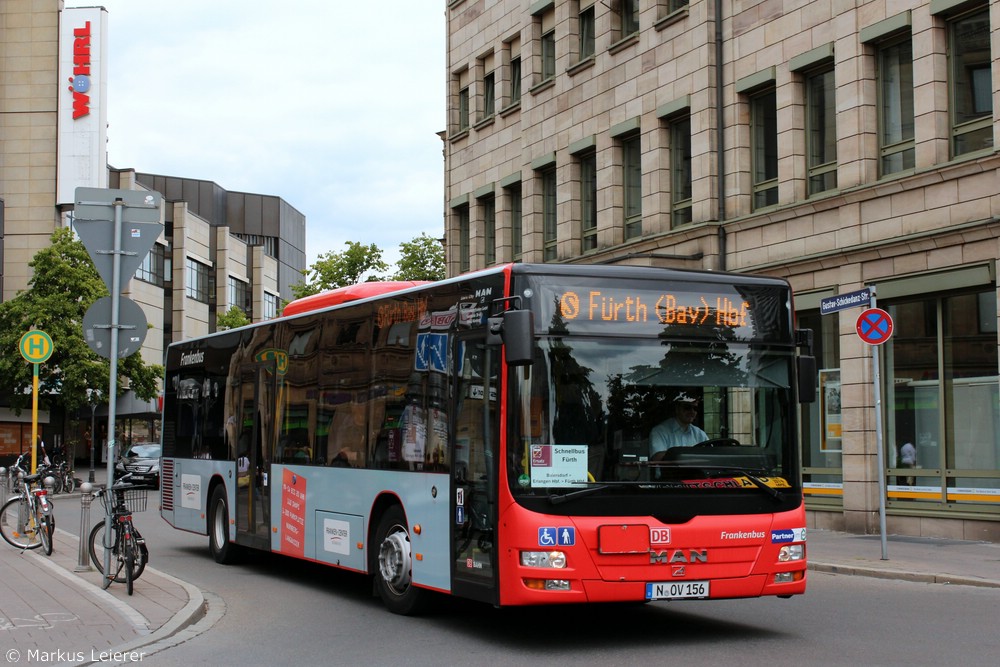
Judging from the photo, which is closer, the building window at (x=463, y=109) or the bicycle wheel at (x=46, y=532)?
the bicycle wheel at (x=46, y=532)

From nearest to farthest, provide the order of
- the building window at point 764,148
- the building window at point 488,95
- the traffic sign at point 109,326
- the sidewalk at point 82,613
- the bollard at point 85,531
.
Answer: the sidewalk at point 82,613 → the traffic sign at point 109,326 → the bollard at point 85,531 → the building window at point 764,148 → the building window at point 488,95

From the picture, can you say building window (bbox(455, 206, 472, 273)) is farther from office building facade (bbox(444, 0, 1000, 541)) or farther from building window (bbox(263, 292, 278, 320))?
building window (bbox(263, 292, 278, 320))

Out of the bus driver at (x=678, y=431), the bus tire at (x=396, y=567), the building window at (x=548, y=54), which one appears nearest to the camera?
the bus driver at (x=678, y=431)

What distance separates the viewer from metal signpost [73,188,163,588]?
13.0 meters

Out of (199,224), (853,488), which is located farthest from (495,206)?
(199,224)

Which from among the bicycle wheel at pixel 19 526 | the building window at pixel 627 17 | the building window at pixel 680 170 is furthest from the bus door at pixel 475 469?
the building window at pixel 627 17

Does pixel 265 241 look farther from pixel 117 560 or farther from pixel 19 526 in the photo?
pixel 117 560

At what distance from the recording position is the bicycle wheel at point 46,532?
17344 millimetres

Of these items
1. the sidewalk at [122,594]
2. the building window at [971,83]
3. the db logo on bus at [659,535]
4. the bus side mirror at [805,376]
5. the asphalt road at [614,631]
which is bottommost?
the asphalt road at [614,631]

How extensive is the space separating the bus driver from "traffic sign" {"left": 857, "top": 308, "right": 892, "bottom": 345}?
7.10 metres

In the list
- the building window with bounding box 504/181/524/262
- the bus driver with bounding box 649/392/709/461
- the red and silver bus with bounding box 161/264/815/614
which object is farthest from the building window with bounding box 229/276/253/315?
the bus driver with bounding box 649/392/709/461

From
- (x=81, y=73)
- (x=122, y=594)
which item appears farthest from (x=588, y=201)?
(x=81, y=73)

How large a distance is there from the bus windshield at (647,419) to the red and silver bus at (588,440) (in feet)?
0.04

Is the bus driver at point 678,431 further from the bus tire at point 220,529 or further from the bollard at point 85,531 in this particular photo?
the bus tire at point 220,529
